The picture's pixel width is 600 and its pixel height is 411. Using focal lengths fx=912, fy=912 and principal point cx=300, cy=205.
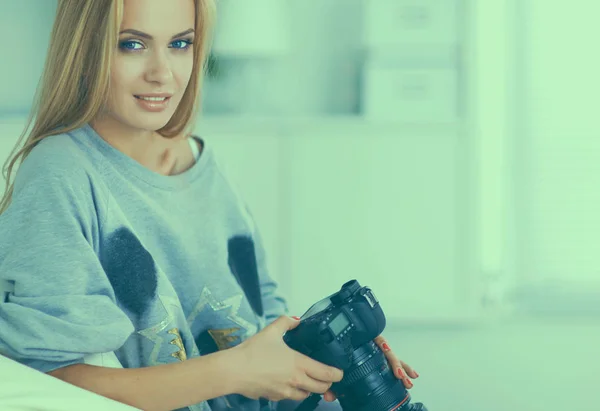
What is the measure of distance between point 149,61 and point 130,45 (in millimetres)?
32

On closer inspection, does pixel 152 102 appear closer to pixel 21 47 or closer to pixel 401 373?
pixel 401 373

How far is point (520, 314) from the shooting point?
2.78 meters

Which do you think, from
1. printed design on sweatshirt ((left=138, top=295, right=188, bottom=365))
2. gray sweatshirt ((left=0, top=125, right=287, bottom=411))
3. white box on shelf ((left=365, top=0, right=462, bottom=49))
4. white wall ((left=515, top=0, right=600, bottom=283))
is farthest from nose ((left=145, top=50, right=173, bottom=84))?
white wall ((left=515, top=0, right=600, bottom=283))

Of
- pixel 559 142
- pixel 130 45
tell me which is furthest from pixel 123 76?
pixel 559 142

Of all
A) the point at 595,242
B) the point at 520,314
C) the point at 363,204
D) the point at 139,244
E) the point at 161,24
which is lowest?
the point at 520,314

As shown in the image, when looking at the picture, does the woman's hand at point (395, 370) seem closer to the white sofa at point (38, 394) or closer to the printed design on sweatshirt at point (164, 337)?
the printed design on sweatshirt at point (164, 337)

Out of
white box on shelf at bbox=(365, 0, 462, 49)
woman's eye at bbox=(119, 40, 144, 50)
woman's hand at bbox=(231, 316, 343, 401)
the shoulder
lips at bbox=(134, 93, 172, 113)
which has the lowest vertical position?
woman's hand at bbox=(231, 316, 343, 401)

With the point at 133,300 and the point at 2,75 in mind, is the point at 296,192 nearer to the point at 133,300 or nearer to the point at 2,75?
the point at 2,75

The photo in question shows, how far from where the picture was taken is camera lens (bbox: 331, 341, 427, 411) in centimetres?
107

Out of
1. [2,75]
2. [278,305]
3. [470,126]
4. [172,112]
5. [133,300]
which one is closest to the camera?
[133,300]

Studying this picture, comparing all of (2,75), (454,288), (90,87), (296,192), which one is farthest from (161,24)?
(2,75)

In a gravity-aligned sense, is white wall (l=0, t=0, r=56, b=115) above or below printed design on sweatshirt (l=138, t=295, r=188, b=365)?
above

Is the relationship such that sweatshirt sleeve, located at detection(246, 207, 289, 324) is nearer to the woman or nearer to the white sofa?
the woman

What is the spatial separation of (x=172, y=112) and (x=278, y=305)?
1.18 feet
